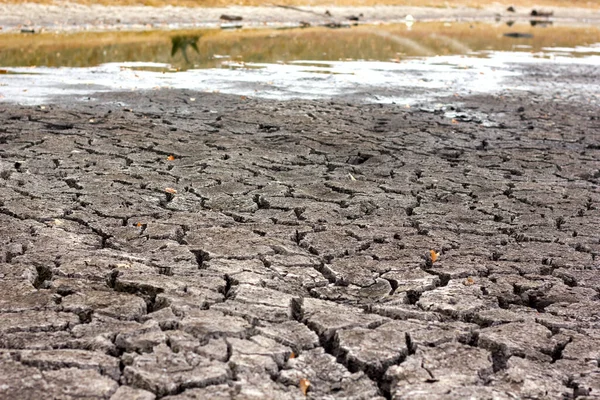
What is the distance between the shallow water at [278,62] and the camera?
12.8m

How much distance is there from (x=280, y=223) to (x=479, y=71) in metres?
12.2

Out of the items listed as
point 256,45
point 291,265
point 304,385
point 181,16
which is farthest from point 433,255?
point 181,16

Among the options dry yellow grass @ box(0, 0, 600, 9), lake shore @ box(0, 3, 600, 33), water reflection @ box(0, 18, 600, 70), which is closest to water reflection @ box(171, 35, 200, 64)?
water reflection @ box(0, 18, 600, 70)

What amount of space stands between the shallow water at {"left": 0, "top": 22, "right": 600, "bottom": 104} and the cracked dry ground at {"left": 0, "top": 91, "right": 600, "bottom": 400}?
408cm

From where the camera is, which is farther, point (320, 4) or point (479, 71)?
point (320, 4)

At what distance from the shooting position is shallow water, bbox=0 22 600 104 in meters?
12.8

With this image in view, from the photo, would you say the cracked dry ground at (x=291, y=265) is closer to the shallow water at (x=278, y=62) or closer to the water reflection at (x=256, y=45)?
the shallow water at (x=278, y=62)

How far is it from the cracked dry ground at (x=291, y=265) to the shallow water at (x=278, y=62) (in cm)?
408

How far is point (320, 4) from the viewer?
38406 mm

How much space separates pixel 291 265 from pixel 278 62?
1311cm

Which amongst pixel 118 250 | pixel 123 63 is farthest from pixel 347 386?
pixel 123 63

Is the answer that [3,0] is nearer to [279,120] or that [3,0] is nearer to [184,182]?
[279,120]

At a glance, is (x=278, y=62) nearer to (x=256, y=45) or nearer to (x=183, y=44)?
(x=256, y=45)

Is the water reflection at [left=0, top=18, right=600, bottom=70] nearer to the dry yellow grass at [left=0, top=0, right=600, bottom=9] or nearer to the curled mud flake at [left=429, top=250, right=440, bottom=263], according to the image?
the dry yellow grass at [left=0, top=0, right=600, bottom=9]
